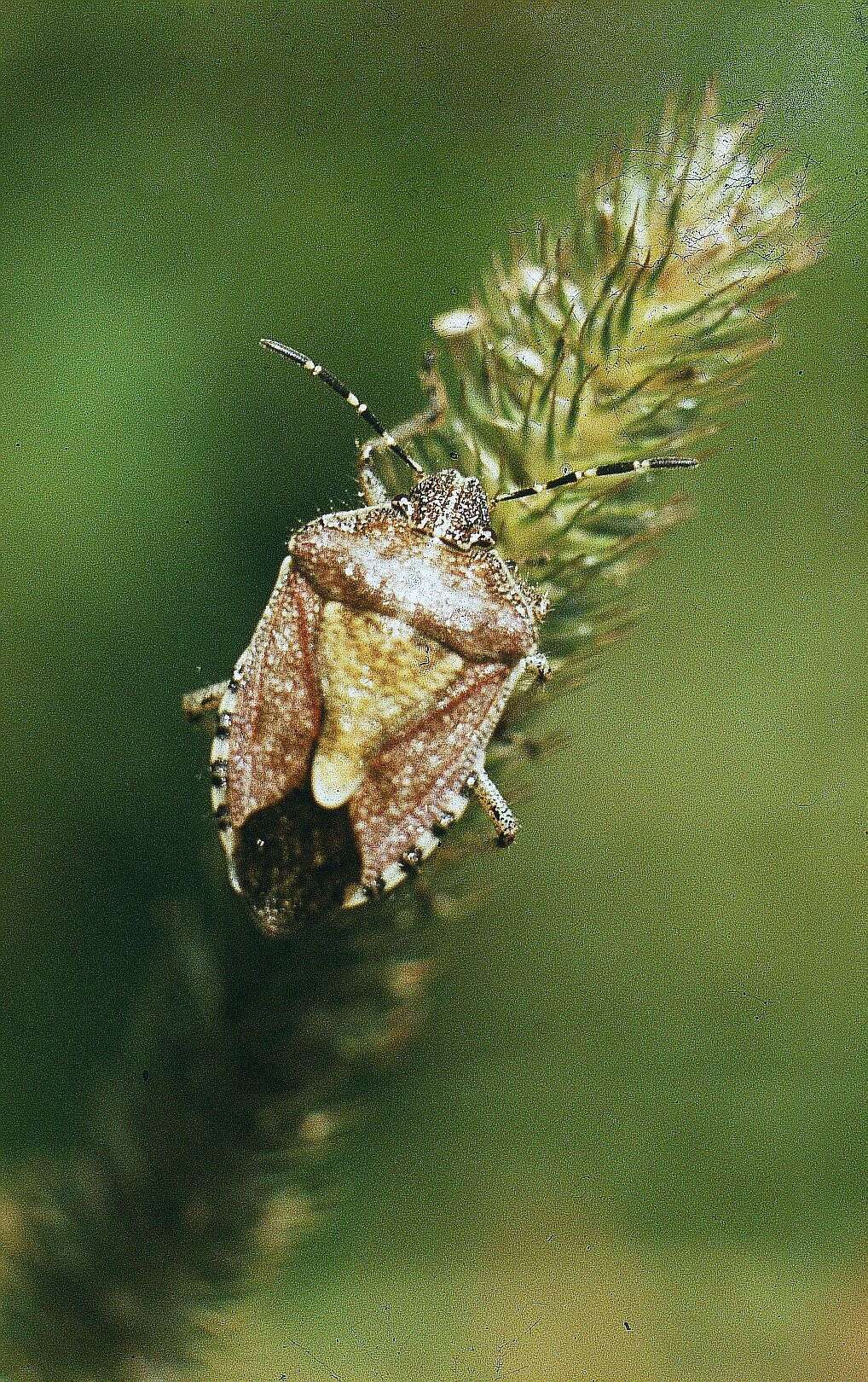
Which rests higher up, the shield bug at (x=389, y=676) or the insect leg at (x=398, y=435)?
the insect leg at (x=398, y=435)

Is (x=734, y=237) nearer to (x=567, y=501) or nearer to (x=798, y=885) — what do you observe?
(x=567, y=501)

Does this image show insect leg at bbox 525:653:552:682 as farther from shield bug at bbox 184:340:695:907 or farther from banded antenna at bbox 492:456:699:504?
banded antenna at bbox 492:456:699:504

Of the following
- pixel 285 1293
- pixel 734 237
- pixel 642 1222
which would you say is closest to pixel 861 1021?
pixel 642 1222

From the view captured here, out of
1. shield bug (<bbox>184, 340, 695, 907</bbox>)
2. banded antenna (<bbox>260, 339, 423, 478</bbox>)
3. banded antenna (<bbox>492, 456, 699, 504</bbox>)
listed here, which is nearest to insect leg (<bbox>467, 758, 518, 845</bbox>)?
shield bug (<bbox>184, 340, 695, 907</bbox>)

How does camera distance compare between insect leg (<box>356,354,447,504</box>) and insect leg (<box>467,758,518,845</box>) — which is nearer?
insect leg (<box>467,758,518,845</box>)

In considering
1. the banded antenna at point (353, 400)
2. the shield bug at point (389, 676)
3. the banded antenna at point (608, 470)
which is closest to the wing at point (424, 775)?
the shield bug at point (389, 676)

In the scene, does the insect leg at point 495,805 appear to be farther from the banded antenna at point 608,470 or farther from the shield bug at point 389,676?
the banded antenna at point 608,470

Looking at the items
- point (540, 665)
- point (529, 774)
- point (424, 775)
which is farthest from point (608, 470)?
point (529, 774)
